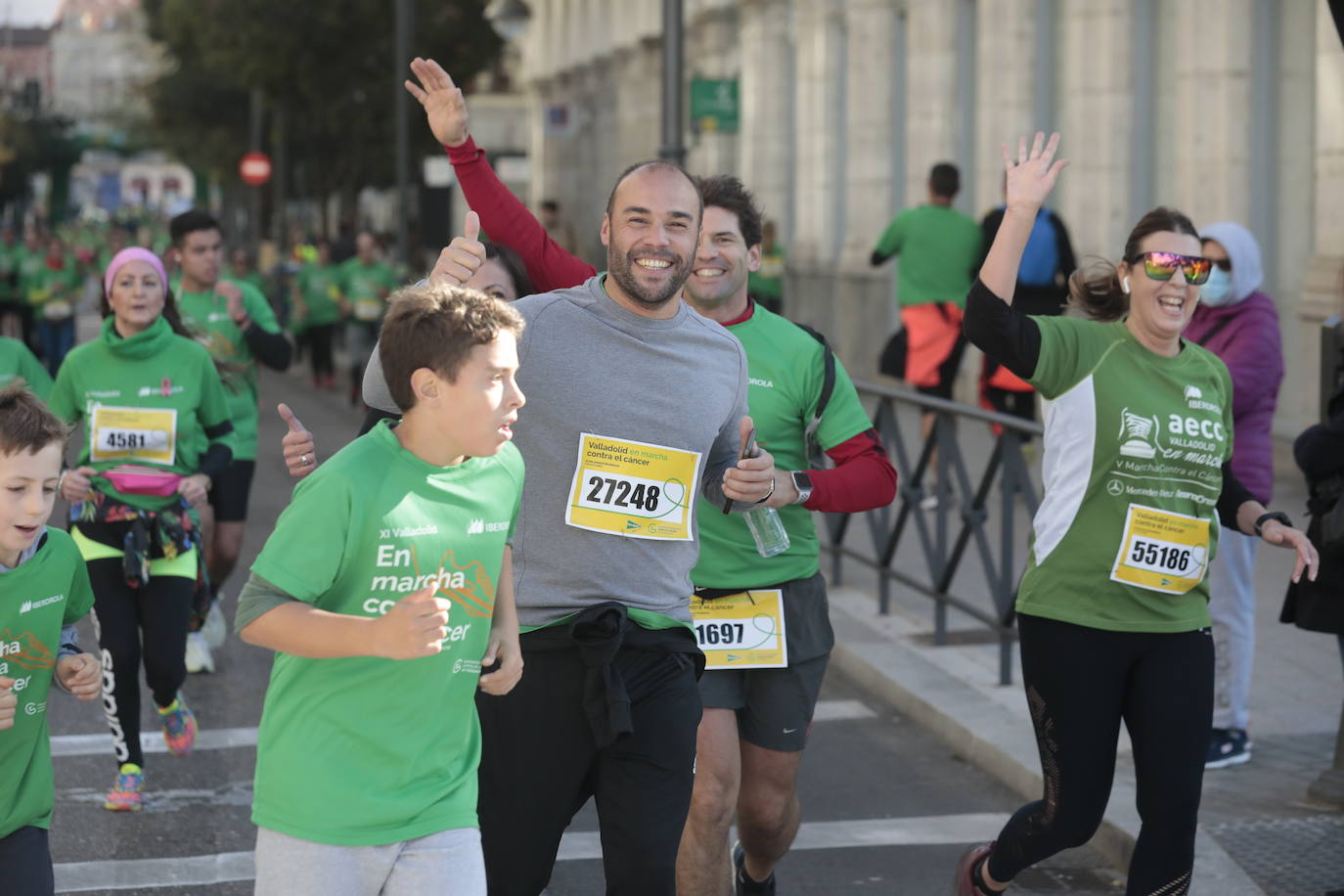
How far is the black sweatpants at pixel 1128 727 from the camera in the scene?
5168 millimetres

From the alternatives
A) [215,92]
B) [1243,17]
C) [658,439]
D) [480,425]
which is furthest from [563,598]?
[215,92]

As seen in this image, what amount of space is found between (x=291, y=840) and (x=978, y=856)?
2.46m

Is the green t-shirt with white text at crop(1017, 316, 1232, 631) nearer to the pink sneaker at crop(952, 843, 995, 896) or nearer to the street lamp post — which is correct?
the pink sneaker at crop(952, 843, 995, 896)

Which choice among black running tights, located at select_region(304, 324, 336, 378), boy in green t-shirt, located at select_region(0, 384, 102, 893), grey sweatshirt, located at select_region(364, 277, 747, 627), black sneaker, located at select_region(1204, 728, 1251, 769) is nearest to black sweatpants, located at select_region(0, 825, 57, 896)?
boy in green t-shirt, located at select_region(0, 384, 102, 893)

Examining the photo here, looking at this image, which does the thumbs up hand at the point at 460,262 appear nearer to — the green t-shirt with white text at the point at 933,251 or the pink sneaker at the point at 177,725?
the pink sneaker at the point at 177,725

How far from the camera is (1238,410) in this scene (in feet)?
24.0

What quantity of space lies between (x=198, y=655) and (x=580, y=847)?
3.29 metres

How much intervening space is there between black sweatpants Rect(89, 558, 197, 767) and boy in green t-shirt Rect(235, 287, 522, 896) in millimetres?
3546

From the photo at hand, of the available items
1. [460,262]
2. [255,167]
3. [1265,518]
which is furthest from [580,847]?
[255,167]

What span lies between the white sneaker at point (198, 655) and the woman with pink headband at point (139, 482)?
5.73ft

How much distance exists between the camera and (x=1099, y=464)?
5.30 metres

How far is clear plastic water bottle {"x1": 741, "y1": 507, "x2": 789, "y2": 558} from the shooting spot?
5.23 meters

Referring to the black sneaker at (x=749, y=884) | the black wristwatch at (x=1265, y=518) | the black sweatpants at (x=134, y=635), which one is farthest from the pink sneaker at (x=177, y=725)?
the black wristwatch at (x=1265, y=518)

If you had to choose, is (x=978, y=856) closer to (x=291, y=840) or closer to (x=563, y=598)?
(x=563, y=598)
